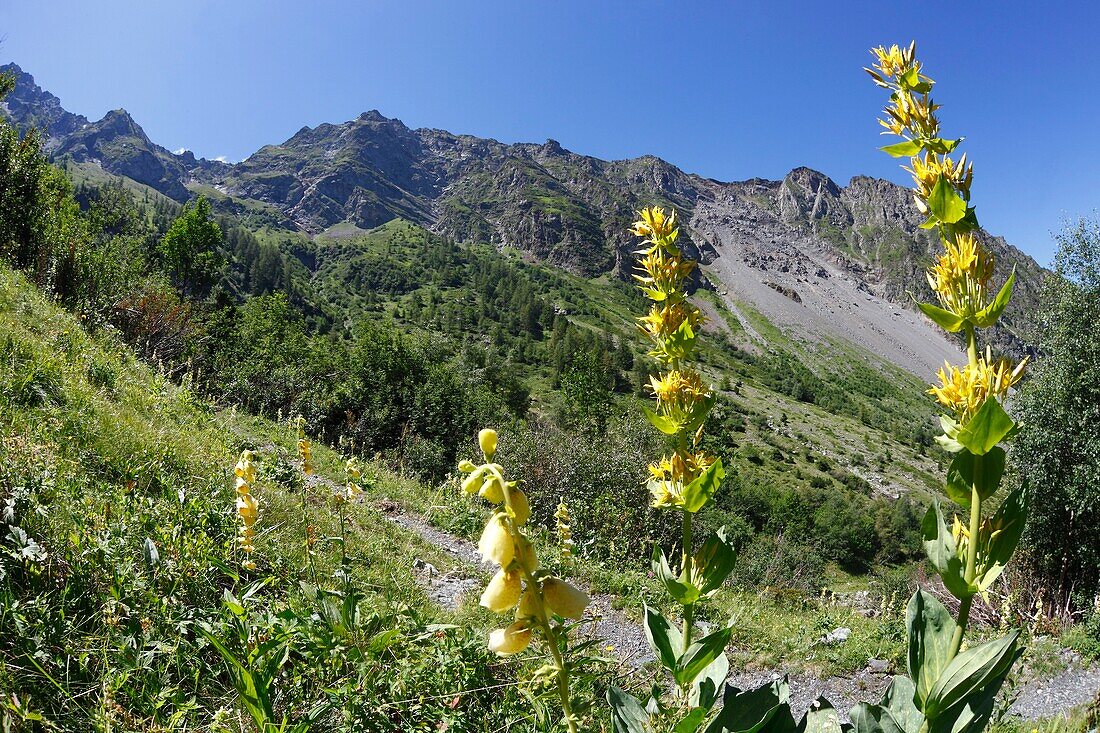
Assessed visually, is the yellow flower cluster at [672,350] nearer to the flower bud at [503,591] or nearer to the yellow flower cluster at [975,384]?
the yellow flower cluster at [975,384]

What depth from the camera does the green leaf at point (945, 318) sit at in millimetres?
1925

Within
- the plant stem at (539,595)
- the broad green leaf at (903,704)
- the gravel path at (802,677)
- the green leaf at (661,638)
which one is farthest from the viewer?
the gravel path at (802,677)

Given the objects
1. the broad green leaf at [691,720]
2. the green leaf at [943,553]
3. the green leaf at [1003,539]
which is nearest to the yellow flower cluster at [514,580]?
the broad green leaf at [691,720]

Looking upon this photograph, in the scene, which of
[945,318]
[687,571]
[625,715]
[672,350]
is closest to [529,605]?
[625,715]

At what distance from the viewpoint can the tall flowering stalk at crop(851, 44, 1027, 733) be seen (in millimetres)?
1668

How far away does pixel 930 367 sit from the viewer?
7756 inches

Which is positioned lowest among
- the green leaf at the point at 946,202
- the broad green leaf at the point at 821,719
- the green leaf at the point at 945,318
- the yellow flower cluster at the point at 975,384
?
the broad green leaf at the point at 821,719

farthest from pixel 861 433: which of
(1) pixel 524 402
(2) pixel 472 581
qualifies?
(2) pixel 472 581

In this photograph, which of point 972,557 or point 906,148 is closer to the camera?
point 972,557

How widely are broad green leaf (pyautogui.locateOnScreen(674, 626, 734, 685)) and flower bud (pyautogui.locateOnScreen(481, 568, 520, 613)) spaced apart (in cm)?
78

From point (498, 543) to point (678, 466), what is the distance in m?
1.23

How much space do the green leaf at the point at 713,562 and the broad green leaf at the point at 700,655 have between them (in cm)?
32

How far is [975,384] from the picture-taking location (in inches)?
71.2

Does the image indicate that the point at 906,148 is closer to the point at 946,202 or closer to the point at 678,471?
the point at 946,202
